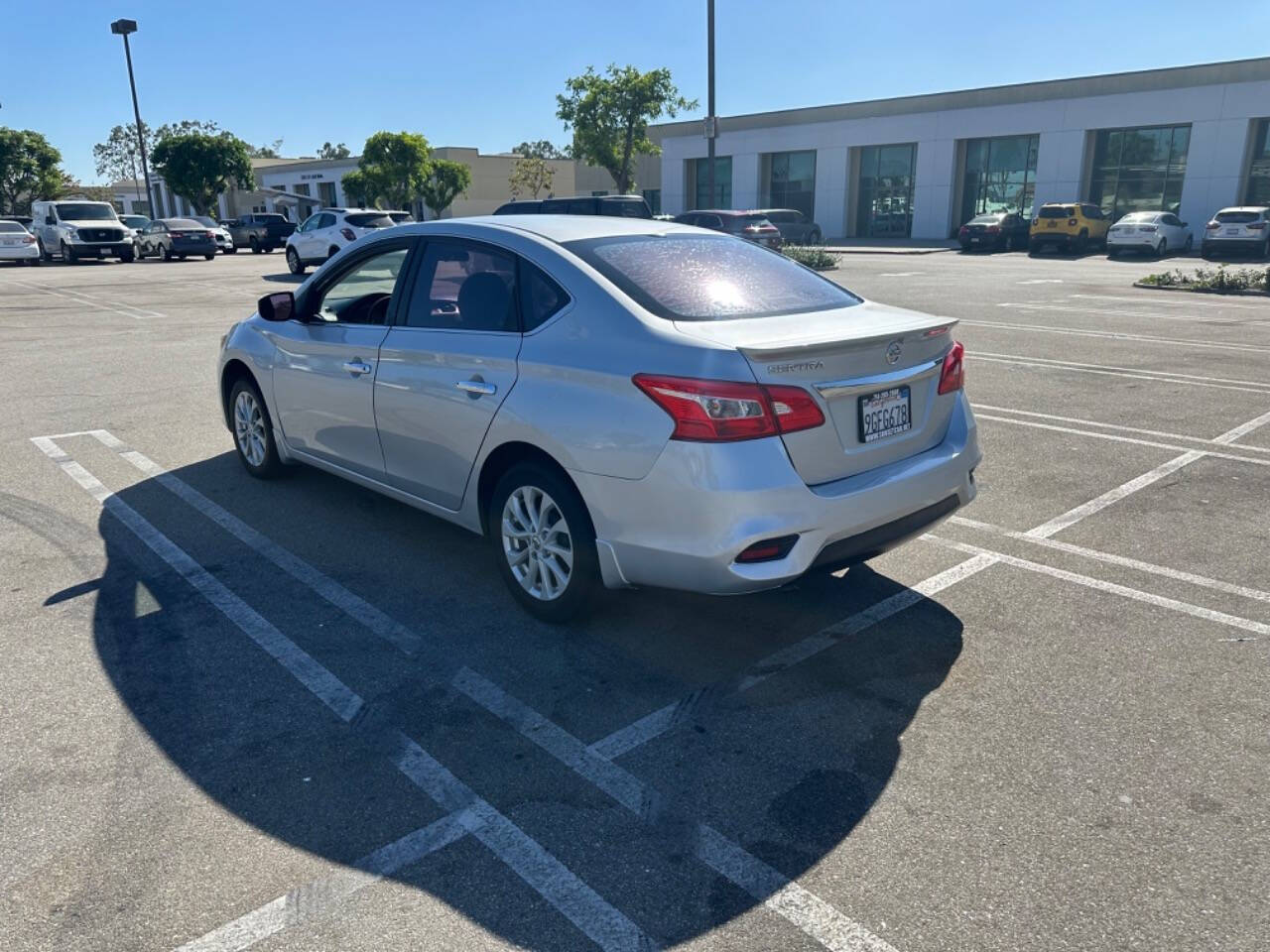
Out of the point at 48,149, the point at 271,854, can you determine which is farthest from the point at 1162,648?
the point at 48,149

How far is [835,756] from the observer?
10.9ft

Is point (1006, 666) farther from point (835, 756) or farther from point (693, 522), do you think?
point (693, 522)

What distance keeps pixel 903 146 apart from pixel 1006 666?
151 ft

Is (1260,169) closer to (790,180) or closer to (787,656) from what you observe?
(790,180)

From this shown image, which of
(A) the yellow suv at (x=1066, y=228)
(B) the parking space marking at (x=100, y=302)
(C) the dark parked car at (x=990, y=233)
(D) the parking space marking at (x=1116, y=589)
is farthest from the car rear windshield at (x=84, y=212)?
(D) the parking space marking at (x=1116, y=589)

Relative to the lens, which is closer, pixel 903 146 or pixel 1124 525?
pixel 1124 525

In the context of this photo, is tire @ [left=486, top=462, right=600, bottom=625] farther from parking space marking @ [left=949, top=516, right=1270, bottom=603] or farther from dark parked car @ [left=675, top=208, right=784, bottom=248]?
dark parked car @ [left=675, top=208, right=784, bottom=248]

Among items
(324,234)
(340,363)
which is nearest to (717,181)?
(324,234)

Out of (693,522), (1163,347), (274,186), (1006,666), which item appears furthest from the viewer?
(274,186)

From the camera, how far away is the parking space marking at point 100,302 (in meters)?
16.7

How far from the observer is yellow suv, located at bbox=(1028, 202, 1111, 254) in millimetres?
32625

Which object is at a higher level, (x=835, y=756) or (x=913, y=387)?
(x=913, y=387)

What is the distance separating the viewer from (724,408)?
11.5 feet

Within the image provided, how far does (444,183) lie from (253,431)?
206ft
